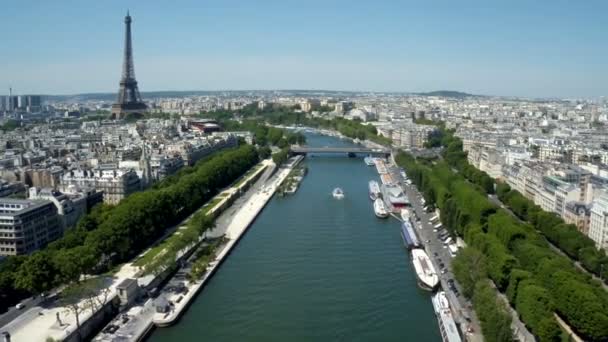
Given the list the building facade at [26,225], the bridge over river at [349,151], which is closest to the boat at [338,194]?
the building facade at [26,225]

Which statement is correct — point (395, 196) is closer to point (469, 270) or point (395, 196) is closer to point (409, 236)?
point (409, 236)

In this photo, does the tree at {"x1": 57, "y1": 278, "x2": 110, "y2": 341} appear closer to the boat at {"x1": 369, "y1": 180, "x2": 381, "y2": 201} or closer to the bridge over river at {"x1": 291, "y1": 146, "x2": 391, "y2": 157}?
the boat at {"x1": 369, "y1": 180, "x2": 381, "y2": 201}

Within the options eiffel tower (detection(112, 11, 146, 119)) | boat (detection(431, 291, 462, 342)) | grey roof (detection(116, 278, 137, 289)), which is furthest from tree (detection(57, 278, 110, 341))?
eiffel tower (detection(112, 11, 146, 119))

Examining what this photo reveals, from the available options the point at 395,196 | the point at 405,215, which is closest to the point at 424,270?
the point at 405,215

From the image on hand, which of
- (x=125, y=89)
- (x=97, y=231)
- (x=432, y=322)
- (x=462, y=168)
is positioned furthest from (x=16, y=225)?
(x=125, y=89)

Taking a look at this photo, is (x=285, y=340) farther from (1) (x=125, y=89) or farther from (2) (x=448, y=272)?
(1) (x=125, y=89)

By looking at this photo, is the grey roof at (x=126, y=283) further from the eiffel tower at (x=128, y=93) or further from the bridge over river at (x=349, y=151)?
the eiffel tower at (x=128, y=93)
